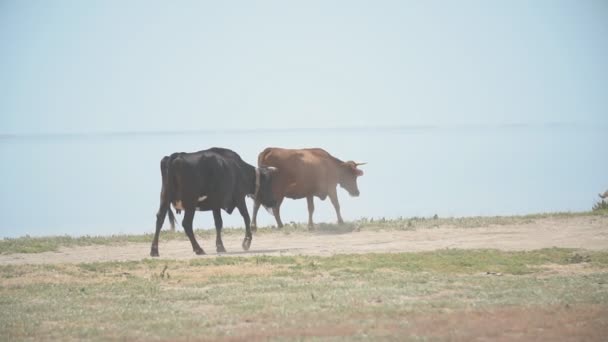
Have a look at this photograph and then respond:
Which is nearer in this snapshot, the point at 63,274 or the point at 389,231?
the point at 63,274

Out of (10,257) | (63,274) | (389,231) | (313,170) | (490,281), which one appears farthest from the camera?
(313,170)

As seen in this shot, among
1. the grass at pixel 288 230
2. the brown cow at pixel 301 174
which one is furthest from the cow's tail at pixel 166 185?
the brown cow at pixel 301 174

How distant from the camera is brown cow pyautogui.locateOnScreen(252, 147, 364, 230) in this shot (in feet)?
87.0

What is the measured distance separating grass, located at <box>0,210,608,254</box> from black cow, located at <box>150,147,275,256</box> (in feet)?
8.08

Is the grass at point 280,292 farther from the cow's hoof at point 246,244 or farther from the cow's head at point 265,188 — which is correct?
the cow's head at point 265,188

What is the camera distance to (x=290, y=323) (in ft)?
40.6

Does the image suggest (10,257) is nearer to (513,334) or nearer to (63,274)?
(63,274)

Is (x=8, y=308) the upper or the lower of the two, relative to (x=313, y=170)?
lower

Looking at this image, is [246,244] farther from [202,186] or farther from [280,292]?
[280,292]

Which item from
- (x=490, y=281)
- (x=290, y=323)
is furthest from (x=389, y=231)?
(x=290, y=323)

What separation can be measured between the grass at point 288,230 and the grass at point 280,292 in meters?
4.37

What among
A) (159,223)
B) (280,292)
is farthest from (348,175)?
(280,292)

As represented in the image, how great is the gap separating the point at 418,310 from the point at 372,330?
52.5 inches

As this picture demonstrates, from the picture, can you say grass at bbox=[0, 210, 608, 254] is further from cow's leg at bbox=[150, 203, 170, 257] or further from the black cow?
cow's leg at bbox=[150, 203, 170, 257]
